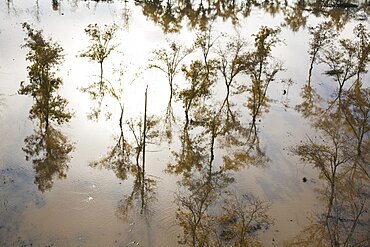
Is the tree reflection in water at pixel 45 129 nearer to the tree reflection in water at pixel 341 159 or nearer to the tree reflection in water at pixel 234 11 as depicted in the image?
the tree reflection in water at pixel 341 159

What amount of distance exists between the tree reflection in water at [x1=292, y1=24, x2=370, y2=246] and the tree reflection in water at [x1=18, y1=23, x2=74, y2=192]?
70.0ft

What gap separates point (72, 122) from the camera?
43719mm

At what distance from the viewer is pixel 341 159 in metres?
40.2

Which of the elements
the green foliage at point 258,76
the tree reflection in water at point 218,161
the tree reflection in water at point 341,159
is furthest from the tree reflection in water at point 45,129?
the green foliage at point 258,76

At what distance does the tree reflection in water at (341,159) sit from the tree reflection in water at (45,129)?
21322mm

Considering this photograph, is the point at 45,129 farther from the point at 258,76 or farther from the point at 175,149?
the point at 258,76

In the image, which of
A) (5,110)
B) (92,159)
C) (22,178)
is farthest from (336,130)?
(5,110)

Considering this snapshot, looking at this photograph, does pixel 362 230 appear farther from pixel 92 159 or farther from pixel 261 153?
pixel 92 159

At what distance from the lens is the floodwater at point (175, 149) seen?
31.0 meters

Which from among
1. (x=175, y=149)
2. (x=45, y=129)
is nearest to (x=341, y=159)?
(x=175, y=149)

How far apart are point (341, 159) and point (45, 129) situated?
2947 centimetres

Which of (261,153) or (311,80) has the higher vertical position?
(311,80)

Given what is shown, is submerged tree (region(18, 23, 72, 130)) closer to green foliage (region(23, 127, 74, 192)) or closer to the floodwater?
the floodwater

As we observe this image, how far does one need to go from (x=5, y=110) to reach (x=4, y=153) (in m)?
7.79
